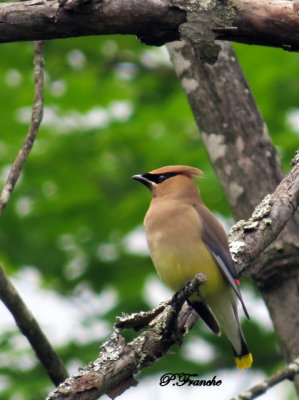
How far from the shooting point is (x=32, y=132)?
4.84 meters

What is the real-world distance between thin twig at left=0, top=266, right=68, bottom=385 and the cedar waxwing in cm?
85

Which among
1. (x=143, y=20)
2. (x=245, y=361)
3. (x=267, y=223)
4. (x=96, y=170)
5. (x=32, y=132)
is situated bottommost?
(x=245, y=361)

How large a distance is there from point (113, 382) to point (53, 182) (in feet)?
12.5

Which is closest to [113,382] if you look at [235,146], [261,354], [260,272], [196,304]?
[196,304]

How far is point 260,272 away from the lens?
548 centimetres

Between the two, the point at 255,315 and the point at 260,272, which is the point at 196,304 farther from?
the point at 255,315

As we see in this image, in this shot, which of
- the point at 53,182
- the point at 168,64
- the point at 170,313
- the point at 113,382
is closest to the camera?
the point at 113,382

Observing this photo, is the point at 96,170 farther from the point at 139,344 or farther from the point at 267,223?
the point at 139,344

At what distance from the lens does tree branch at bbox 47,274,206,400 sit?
346 centimetres

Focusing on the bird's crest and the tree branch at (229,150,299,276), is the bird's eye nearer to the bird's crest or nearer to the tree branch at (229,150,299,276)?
the bird's crest

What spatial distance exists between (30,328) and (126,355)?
3.88ft

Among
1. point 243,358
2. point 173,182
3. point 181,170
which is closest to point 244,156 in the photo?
point 181,170

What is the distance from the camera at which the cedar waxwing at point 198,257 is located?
4.61m

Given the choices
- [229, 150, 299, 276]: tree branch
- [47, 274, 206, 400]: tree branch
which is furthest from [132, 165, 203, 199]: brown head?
[47, 274, 206, 400]: tree branch
